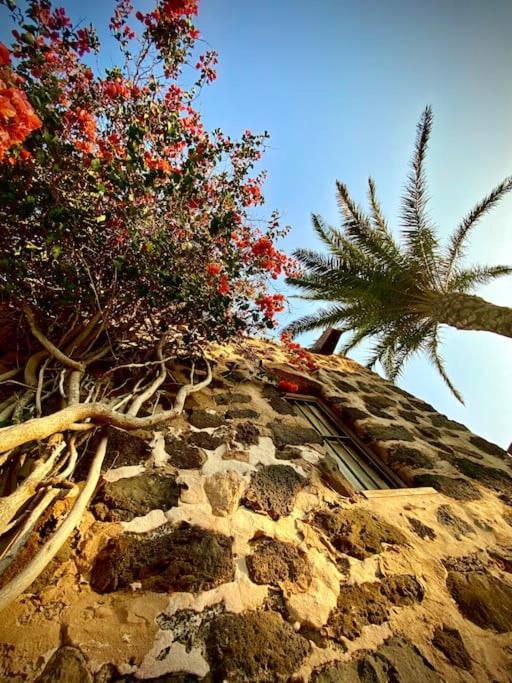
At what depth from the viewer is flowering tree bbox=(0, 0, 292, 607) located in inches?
83.0

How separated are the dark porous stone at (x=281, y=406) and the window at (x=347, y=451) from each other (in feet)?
0.62

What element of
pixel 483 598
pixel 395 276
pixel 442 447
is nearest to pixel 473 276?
pixel 395 276

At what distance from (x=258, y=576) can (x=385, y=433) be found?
2.68 meters

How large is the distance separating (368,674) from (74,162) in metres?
4.19

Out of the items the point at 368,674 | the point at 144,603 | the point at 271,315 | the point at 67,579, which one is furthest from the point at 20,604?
the point at 271,315

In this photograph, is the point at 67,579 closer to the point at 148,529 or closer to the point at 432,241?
the point at 148,529

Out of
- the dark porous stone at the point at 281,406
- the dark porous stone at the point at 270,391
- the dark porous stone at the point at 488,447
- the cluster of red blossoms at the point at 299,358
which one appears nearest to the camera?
the dark porous stone at the point at 281,406

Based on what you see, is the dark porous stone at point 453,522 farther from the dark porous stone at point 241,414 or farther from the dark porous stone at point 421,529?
the dark porous stone at point 241,414

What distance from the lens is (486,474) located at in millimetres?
3529

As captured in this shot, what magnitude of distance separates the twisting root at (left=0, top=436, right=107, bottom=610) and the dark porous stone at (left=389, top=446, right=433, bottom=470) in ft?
9.67

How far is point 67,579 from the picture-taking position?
138 centimetres

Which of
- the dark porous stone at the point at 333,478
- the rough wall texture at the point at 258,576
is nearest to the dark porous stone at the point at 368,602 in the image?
the rough wall texture at the point at 258,576

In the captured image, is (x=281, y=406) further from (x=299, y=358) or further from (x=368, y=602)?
(x=368, y=602)

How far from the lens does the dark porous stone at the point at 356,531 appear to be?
197 cm
